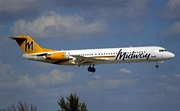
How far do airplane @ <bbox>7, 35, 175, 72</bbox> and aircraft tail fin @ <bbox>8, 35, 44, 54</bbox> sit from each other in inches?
25.0

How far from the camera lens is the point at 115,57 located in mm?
98938

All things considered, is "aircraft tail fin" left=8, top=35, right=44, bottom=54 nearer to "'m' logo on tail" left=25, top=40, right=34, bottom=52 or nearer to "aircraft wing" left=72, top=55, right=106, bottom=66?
"'m' logo on tail" left=25, top=40, right=34, bottom=52

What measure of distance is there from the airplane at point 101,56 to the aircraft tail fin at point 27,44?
0.63 metres

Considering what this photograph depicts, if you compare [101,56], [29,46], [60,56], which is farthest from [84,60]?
[29,46]

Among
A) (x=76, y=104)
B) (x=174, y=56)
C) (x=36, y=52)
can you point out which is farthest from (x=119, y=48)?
(x=76, y=104)

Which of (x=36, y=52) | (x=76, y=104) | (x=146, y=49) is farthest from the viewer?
(x=36, y=52)

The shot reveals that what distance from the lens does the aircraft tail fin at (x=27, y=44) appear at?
107 metres

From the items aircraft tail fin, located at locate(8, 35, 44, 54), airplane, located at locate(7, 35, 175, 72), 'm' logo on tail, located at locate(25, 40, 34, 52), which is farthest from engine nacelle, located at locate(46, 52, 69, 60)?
'm' logo on tail, located at locate(25, 40, 34, 52)

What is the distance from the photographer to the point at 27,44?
107875 mm

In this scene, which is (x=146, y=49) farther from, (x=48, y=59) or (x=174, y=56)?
(x=48, y=59)

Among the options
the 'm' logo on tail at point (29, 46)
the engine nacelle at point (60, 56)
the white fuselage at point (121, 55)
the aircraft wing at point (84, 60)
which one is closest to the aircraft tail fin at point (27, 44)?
the 'm' logo on tail at point (29, 46)

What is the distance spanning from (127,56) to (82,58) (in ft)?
26.4

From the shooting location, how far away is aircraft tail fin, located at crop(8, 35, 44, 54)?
107438 millimetres

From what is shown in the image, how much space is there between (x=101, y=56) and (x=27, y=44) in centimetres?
1649
